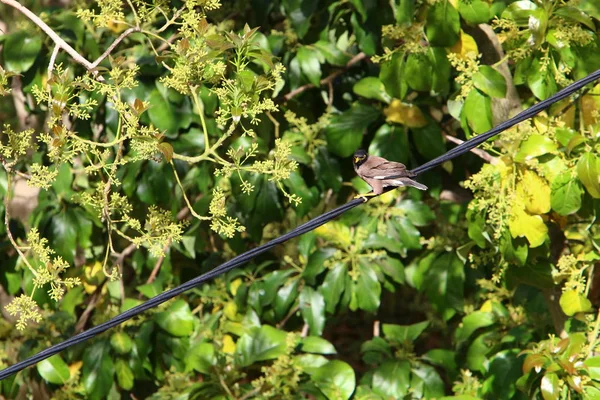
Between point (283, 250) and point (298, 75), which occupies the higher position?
point (298, 75)

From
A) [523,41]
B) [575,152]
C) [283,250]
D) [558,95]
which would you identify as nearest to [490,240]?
[575,152]

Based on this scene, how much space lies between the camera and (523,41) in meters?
3.35

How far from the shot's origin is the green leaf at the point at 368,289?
3.72m

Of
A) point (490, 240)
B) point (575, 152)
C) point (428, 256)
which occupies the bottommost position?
point (428, 256)

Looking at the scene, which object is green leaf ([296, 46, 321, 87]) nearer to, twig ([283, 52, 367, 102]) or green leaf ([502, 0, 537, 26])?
twig ([283, 52, 367, 102])

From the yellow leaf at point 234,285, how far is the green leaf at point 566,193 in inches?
58.7

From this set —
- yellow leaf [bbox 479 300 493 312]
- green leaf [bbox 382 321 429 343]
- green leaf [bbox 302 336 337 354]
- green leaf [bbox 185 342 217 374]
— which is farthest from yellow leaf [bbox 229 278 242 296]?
yellow leaf [bbox 479 300 493 312]

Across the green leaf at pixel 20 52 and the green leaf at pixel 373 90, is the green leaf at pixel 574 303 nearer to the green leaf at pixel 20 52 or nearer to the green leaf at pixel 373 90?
the green leaf at pixel 373 90

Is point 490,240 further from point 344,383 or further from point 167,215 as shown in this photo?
point 167,215

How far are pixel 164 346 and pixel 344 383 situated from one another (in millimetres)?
877

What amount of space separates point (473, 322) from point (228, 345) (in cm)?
104

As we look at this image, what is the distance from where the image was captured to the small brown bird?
2816mm

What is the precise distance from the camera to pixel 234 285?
4.10m

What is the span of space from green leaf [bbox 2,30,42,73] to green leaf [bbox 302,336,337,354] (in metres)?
1.58
